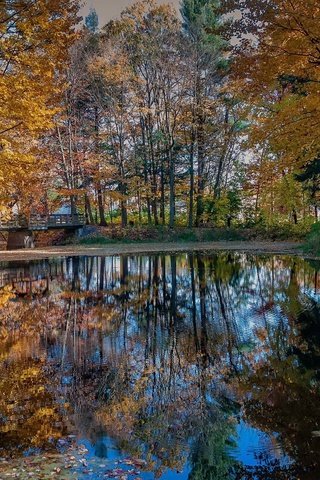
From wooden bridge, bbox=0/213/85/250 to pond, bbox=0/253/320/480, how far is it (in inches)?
830

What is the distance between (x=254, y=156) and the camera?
3934cm

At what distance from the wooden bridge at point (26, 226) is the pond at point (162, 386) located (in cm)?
2107

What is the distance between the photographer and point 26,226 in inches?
1248

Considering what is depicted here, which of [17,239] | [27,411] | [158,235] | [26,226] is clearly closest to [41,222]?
[26,226]

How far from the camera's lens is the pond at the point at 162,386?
375 cm

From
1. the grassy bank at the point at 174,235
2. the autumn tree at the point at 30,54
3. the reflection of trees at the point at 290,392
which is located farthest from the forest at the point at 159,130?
the reflection of trees at the point at 290,392

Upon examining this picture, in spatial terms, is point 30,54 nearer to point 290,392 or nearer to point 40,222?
point 290,392

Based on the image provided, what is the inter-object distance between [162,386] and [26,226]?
2807 centimetres

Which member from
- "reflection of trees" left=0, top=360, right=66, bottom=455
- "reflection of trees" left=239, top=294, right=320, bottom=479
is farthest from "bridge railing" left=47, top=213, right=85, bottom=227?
"reflection of trees" left=0, top=360, right=66, bottom=455

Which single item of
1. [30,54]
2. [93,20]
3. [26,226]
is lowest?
[26,226]

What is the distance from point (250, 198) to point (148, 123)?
10.2 metres

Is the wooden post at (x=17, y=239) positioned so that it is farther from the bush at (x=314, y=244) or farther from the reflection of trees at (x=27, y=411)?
the reflection of trees at (x=27, y=411)

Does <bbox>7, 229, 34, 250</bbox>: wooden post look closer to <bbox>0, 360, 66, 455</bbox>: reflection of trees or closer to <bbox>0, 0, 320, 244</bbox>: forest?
<bbox>0, 0, 320, 244</bbox>: forest

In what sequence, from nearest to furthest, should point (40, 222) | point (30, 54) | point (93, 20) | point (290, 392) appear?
point (290, 392) → point (30, 54) → point (40, 222) → point (93, 20)
